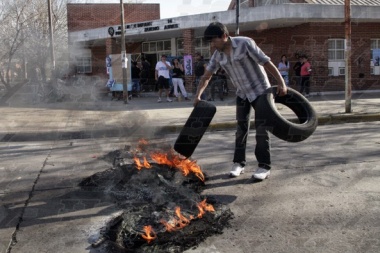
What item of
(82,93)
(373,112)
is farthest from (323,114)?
(82,93)

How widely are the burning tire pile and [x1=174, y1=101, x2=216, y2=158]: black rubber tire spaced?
155 millimetres

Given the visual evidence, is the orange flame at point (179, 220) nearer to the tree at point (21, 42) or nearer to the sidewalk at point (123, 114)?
the sidewalk at point (123, 114)

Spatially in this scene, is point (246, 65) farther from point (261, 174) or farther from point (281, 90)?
point (261, 174)

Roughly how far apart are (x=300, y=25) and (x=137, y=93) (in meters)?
7.66

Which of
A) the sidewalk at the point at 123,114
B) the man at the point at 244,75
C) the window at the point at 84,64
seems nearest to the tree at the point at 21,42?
the sidewalk at the point at 123,114

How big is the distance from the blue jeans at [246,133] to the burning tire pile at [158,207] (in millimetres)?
617

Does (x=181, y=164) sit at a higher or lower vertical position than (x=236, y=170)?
higher

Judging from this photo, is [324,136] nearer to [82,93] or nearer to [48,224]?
[48,224]

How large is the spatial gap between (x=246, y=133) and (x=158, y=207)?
5.79 feet

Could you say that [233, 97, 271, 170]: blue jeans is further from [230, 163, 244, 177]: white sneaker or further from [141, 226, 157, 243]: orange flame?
[141, 226, 157, 243]: orange flame

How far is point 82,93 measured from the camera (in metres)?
18.1

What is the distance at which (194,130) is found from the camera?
5160mm

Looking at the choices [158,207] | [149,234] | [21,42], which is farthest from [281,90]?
[21,42]

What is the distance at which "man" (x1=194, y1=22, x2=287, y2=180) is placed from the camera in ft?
15.8
